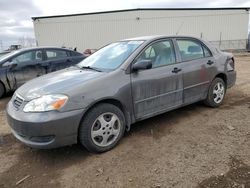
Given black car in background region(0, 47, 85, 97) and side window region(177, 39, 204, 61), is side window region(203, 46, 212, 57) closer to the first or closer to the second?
side window region(177, 39, 204, 61)

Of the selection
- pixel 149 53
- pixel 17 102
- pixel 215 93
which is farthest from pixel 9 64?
pixel 215 93

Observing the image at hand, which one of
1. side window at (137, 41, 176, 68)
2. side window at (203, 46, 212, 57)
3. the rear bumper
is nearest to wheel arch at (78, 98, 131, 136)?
side window at (137, 41, 176, 68)

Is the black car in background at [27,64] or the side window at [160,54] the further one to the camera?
the black car in background at [27,64]

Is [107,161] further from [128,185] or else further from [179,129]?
[179,129]

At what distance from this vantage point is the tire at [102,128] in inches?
141

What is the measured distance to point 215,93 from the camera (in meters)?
5.47

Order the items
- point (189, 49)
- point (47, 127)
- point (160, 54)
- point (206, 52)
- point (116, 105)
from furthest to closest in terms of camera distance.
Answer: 1. point (206, 52)
2. point (189, 49)
3. point (160, 54)
4. point (116, 105)
5. point (47, 127)

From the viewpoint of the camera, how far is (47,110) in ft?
10.9

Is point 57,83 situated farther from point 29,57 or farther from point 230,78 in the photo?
point 29,57

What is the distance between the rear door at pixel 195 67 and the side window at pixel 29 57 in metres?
4.68

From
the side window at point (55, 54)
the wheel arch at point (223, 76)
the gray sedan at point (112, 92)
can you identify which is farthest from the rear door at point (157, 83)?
the side window at point (55, 54)

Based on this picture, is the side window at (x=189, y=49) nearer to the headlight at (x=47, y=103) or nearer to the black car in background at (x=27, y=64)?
the headlight at (x=47, y=103)

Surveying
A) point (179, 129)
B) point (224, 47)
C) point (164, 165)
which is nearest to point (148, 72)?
point (179, 129)

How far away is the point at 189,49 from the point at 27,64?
478 centimetres
